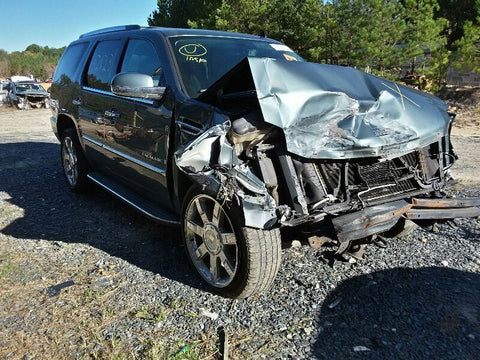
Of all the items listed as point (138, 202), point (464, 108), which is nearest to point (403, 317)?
point (138, 202)

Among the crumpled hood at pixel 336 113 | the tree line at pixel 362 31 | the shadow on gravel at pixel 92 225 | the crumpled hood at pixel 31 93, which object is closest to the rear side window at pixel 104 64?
the shadow on gravel at pixel 92 225

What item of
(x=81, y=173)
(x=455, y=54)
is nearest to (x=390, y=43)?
(x=455, y=54)

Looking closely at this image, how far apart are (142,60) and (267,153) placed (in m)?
1.83

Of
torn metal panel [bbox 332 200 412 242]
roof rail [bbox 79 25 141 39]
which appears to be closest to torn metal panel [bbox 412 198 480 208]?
torn metal panel [bbox 332 200 412 242]

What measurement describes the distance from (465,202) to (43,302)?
10.5ft

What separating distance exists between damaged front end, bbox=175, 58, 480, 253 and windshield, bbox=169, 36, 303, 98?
44 cm

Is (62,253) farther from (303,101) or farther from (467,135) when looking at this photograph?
(467,135)

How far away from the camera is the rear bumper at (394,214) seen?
8.70 ft

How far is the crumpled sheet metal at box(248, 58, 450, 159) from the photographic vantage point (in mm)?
2766

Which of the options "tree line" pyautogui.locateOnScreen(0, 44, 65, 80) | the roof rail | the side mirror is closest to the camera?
the side mirror

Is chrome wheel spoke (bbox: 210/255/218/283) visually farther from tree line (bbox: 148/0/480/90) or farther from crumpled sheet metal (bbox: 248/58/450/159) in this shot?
tree line (bbox: 148/0/480/90)

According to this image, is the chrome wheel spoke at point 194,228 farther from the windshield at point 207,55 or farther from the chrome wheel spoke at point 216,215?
the windshield at point 207,55

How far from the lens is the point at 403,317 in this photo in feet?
9.09

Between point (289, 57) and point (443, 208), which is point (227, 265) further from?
point (289, 57)
